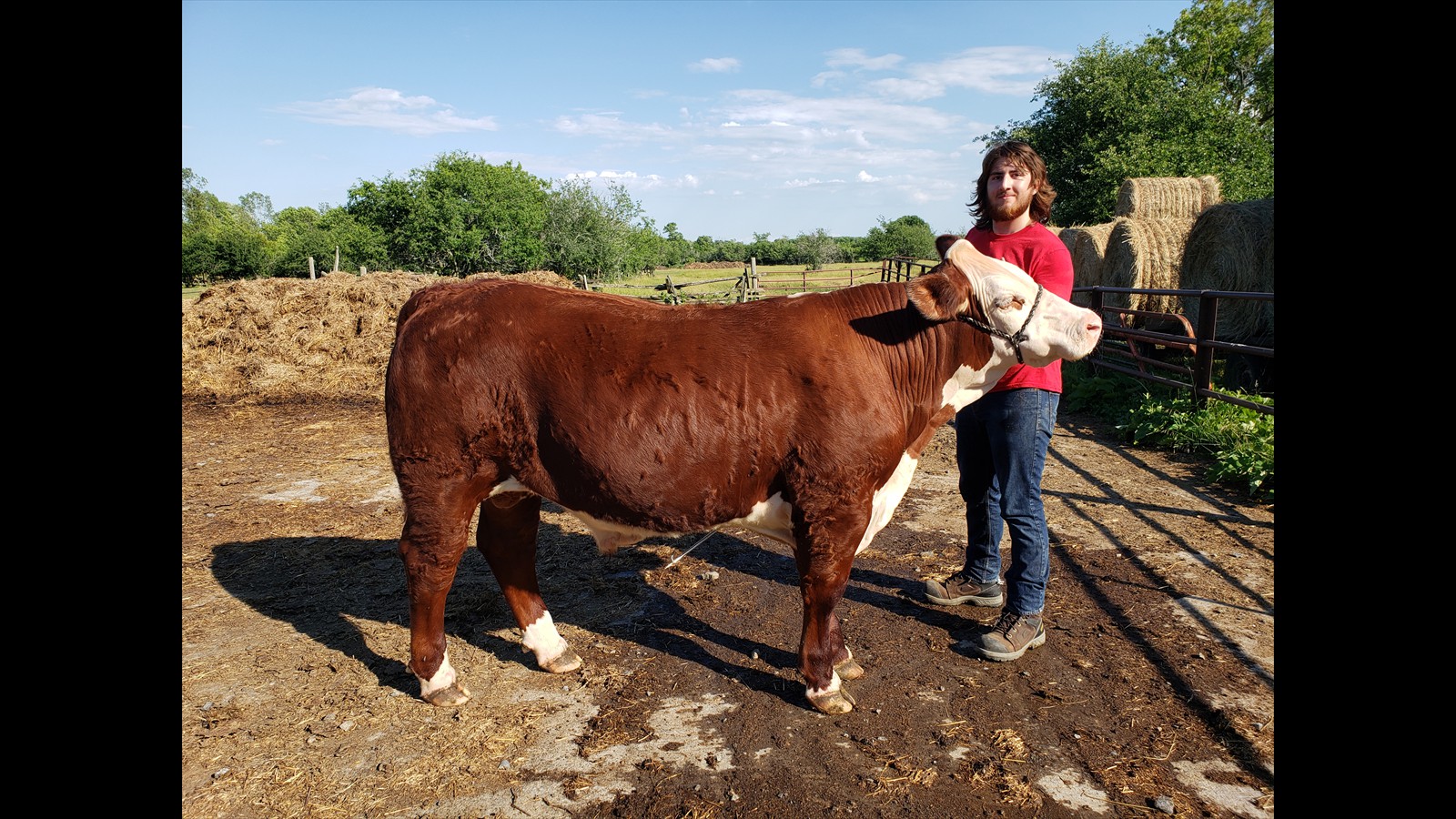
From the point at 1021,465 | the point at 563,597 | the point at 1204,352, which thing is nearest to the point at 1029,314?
the point at 1021,465

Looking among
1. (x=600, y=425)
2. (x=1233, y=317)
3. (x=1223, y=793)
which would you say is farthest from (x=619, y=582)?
(x=1233, y=317)

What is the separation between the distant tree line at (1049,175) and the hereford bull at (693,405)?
5.54 metres

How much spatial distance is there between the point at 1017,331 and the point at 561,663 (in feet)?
8.48

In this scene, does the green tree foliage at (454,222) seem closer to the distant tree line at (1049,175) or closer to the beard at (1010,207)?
the distant tree line at (1049,175)

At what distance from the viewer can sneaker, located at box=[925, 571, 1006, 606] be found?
4.33 metres

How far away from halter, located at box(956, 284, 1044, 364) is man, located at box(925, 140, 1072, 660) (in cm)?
26

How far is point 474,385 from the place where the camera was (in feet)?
10.5

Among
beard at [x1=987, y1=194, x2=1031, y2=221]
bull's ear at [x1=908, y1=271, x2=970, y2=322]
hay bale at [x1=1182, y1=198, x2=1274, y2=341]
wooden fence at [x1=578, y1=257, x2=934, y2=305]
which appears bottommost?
bull's ear at [x1=908, y1=271, x2=970, y2=322]

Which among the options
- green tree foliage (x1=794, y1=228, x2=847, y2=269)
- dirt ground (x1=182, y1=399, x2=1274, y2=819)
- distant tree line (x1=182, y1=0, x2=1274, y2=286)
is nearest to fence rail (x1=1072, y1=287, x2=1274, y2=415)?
dirt ground (x1=182, y1=399, x2=1274, y2=819)

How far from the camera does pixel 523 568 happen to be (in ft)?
12.6

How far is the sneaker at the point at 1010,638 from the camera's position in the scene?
145 inches

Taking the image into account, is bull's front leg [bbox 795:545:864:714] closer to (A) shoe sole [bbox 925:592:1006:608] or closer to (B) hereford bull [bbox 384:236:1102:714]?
(B) hereford bull [bbox 384:236:1102:714]
